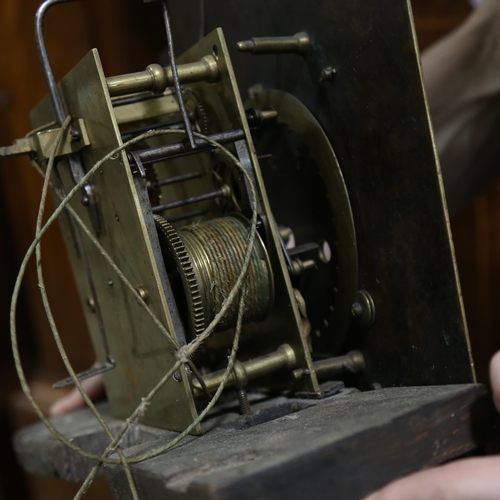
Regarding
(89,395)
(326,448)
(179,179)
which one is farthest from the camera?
(89,395)

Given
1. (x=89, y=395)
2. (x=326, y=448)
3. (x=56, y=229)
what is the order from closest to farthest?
(x=326, y=448), (x=89, y=395), (x=56, y=229)

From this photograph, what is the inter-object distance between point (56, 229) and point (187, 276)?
3.79 ft

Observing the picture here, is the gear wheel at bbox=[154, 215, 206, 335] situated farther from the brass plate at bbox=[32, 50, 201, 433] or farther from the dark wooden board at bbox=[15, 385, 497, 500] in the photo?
the dark wooden board at bbox=[15, 385, 497, 500]

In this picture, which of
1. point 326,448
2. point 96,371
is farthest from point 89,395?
point 326,448

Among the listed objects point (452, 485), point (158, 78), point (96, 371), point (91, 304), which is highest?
point (158, 78)

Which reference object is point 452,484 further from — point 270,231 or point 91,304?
point 91,304

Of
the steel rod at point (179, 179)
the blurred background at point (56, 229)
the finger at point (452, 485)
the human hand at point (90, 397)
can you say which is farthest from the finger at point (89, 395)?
the finger at point (452, 485)

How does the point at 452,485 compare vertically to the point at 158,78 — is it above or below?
below

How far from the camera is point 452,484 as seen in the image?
62cm

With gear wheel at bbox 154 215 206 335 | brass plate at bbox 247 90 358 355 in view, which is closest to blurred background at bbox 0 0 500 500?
brass plate at bbox 247 90 358 355

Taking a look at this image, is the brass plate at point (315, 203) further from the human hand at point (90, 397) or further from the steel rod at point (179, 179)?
the human hand at point (90, 397)

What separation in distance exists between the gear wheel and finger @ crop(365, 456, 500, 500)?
31 cm

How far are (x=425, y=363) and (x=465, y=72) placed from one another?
87cm

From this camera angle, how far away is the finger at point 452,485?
0.62 metres
